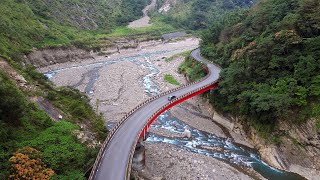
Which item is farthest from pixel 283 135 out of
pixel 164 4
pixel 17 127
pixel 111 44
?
pixel 164 4

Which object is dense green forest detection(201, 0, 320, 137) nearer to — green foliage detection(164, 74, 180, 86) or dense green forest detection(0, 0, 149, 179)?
green foliage detection(164, 74, 180, 86)

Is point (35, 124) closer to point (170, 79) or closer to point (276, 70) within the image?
point (276, 70)

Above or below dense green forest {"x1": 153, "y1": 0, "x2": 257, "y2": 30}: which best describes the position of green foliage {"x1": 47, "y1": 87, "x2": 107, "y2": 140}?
below

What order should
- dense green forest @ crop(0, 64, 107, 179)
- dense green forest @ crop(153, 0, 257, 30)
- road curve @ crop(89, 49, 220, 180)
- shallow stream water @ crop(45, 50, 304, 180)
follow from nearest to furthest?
dense green forest @ crop(0, 64, 107, 179) → road curve @ crop(89, 49, 220, 180) → shallow stream water @ crop(45, 50, 304, 180) → dense green forest @ crop(153, 0, 257, 30)

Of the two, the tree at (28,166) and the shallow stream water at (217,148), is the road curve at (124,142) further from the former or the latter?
the shallow stream water at (217,148)

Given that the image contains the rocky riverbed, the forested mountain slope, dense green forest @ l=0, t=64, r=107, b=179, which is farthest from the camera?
the forested mountain slope

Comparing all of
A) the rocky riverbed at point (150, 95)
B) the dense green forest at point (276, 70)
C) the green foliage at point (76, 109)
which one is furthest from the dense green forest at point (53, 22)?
the dense green forest at point (276, 70)

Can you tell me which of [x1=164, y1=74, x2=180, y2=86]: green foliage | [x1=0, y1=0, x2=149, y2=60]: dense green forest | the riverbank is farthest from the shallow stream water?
[x1=0, y1=0, x2=149, y2=60]: dense green forest
